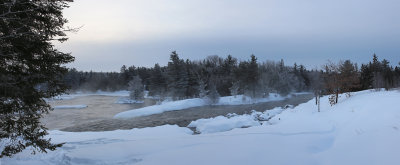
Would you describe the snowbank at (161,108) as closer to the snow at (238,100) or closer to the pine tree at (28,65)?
the snow at (238,100)

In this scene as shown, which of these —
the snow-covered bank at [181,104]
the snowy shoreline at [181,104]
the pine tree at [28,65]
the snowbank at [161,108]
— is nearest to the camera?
the pine tree at [28,65]

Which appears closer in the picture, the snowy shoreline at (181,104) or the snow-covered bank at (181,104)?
the snowy shoreline at (181,104)

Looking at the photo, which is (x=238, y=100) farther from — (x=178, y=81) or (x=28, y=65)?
(x=28, y=65)

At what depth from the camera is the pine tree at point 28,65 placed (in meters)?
5.58

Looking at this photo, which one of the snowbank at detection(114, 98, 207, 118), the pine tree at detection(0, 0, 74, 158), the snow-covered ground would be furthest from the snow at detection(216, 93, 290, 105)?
the pine tree at detection(0, 0, 74, 158)

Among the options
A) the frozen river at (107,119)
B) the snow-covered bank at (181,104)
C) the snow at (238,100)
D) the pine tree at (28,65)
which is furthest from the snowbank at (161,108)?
the pine tree at (28,65)

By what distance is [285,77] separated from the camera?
211 feet

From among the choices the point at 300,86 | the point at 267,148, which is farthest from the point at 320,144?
the point at 300,86

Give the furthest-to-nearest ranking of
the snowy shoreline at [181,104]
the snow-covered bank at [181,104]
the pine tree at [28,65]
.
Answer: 1. the snow-covered bank at [181,104]
2. the snowy shoreline at [181,104]
3. the pine tree at [28,65]

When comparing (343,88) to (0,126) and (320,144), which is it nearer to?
(320,144)

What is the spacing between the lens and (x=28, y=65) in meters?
6.27

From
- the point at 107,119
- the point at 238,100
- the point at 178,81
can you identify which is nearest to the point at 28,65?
the point at 107,119

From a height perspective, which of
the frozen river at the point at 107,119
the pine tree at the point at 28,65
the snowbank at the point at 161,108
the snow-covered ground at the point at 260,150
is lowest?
the frozen river at the point at 107,119

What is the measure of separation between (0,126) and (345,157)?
11521mm
